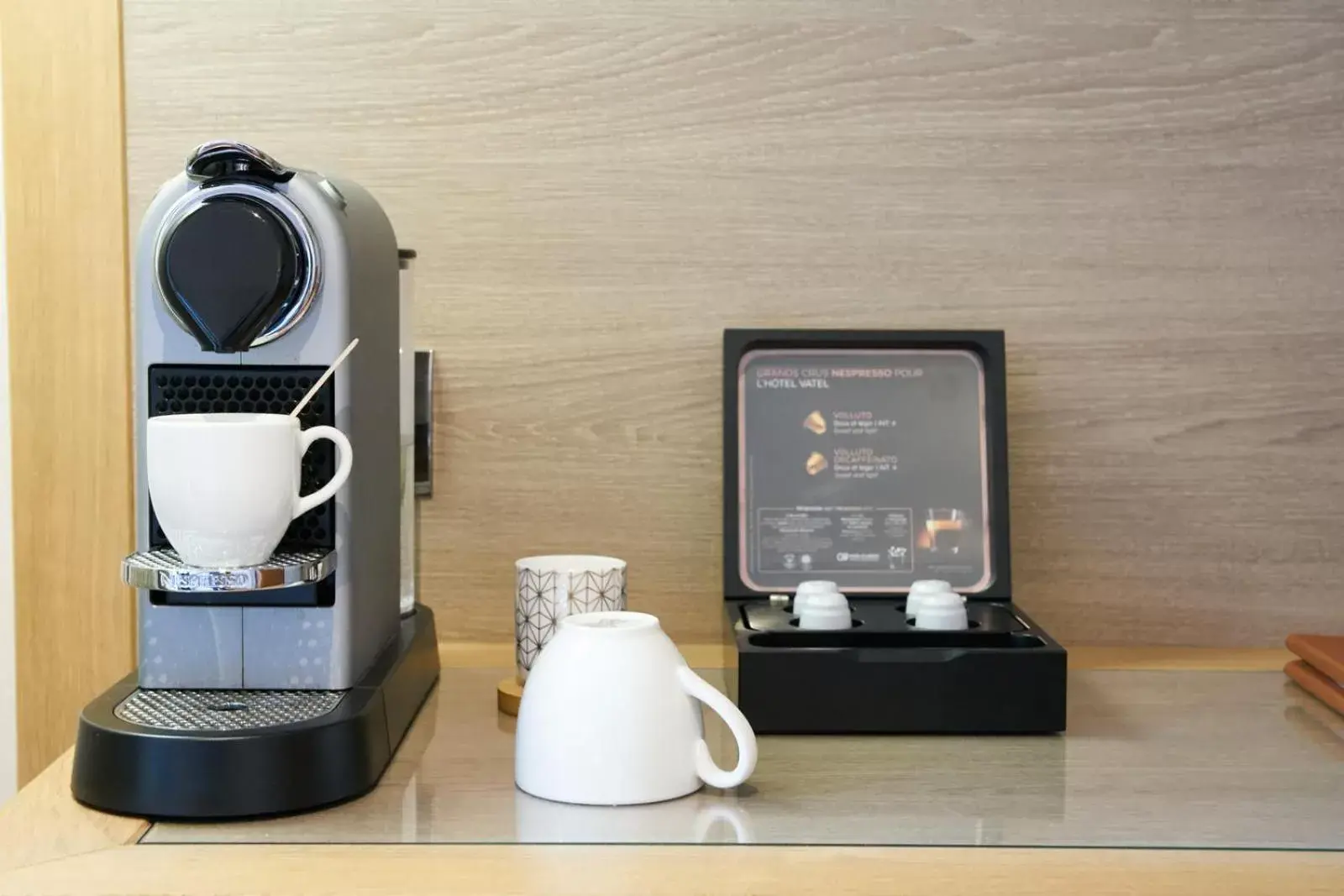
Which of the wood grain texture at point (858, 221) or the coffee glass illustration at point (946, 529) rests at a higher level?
the wood grain texture at point (858, 221)

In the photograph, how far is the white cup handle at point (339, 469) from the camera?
812 millimetres

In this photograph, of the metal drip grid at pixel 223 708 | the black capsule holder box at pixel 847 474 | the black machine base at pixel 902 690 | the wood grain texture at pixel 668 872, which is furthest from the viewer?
the black capsule holder box at pixel 847 474

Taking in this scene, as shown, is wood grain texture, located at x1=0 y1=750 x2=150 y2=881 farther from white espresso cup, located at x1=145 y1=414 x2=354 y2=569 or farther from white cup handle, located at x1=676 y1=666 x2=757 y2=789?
white cup handle, located at x1=676 y1=666 x2=757 y2=789

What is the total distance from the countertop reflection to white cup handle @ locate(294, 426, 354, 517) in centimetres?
17

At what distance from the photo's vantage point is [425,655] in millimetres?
1052

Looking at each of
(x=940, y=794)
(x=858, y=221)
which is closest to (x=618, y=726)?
(x=940, y=794)

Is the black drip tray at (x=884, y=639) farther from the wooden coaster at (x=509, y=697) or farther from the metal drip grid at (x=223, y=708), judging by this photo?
the metal drip grid at (x=223, y=708)

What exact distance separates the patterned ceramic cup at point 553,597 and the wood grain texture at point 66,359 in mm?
417

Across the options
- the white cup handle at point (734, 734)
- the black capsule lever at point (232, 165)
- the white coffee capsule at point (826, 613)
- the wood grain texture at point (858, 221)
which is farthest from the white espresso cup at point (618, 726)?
the wood grain texture at point (858, 221)

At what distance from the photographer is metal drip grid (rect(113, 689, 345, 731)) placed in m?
0.79

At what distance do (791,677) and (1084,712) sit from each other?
0.23 meters

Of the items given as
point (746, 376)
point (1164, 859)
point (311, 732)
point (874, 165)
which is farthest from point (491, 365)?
point (1164, 859)

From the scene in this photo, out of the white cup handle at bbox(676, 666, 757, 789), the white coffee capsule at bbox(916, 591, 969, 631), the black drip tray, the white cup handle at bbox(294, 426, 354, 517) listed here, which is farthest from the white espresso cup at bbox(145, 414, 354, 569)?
the white coffee capsule at bbox(916, 591, 969, 631)

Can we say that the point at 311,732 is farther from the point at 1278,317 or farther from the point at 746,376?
the point at 1278,317
